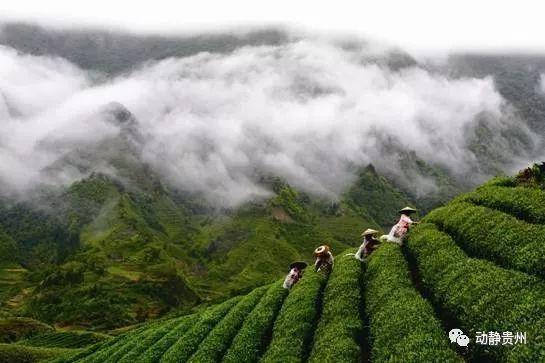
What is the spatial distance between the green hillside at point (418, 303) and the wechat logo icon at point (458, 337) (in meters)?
0.34

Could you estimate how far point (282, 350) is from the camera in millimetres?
42031

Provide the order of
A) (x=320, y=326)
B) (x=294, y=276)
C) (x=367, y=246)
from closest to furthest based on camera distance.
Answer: (x=320, y=326), (x=367, y=246), (x=294, y=276)

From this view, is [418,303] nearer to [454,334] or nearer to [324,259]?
[454,334]

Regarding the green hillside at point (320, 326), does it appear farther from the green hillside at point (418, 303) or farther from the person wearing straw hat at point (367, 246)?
the person wearing straw hat at point (367, 246)

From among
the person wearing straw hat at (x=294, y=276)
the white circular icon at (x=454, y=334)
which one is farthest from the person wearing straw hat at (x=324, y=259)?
the white circular icon at (x=454, y=334)

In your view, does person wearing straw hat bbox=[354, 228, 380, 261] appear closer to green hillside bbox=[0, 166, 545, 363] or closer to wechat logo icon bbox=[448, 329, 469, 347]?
green hillside bbox=[0, 166, 545, 363]

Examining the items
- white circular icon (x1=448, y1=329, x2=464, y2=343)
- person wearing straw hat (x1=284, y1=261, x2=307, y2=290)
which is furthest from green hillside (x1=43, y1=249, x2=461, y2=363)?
person wearing straw hat (x1=284, y1=261, x2=307, y2=290)

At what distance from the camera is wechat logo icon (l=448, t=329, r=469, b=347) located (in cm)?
3206

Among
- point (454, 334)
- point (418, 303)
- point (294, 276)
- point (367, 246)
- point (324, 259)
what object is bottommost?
point (294, 276)

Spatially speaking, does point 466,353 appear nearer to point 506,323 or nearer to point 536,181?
point 506,323

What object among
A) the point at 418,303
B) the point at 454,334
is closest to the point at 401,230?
the point at 418,303

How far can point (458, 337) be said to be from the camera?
107 ft

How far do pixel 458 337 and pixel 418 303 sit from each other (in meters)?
6.03

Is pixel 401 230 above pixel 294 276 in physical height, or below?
above
